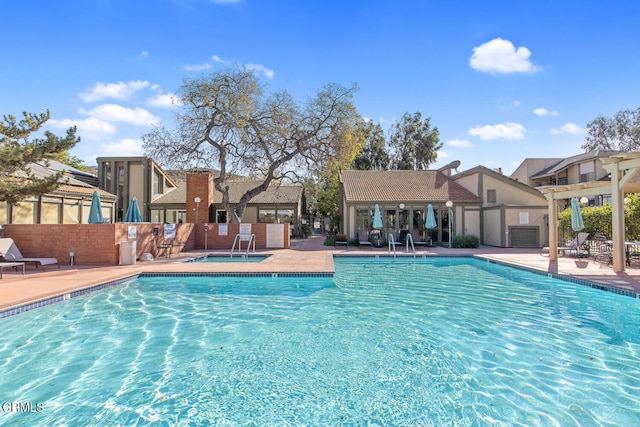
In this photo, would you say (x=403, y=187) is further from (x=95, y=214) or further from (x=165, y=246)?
(x=95, y=214)

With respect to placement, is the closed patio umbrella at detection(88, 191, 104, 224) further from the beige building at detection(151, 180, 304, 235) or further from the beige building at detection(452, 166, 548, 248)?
the beige building at detection(452, 166, 548, 248)

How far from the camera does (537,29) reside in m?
11.4

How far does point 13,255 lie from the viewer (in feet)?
34.1

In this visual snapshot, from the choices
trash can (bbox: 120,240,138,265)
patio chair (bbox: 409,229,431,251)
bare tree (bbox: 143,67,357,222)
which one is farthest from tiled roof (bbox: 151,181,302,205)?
trash can (bbox: 120,240,138,265)

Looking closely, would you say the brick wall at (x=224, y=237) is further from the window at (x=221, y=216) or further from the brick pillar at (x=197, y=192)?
the window at (x=221, y=216)

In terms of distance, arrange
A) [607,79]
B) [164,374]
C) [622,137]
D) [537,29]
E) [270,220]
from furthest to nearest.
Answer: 1. [622,137]
2. [270,220]
3. [607,79]
4. [537,29]
5. [164,374]

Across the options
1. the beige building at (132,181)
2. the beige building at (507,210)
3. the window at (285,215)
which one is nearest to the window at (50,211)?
the beige building at (132,181)

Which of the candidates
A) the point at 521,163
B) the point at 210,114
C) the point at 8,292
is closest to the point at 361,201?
the point at 210,114

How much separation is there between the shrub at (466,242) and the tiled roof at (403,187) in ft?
8.19

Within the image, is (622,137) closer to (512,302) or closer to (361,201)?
(361,201)

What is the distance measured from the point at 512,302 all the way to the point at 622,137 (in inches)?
1623

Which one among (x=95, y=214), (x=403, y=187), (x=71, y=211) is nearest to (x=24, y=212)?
(x=71, y=211)

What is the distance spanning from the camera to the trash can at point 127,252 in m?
11.6

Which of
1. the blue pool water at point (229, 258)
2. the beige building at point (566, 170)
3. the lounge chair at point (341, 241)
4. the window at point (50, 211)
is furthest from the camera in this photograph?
the beige building at point (566, 170)
